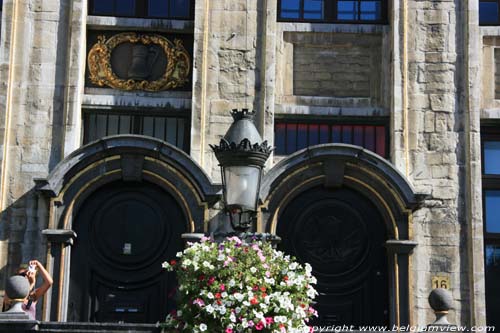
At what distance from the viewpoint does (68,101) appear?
18.0m

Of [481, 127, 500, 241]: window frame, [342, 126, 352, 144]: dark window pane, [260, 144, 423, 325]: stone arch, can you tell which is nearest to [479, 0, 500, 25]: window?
[481, 127, 500, 241]: window frame

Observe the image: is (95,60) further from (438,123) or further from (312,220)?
(438,123)

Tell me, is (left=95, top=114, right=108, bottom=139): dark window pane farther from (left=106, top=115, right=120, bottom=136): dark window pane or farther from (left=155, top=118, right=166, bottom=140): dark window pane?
(left=155, top=118, right=166, bottom=140): dark window pane

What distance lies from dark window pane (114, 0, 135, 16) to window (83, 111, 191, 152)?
1.80m

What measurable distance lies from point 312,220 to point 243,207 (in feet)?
17.1

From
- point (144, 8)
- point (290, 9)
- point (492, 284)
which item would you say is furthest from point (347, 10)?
point (492, 284)

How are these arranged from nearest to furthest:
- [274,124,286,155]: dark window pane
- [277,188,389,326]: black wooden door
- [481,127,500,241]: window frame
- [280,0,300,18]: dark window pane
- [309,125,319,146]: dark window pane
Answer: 1. [277,188,389,326]: black wooden door
2. [481,127,500,241]: window frame
3. [274,124,286,155]: dark window pane
4. [309,125,319,146]: dark window pane
5. [280,0,300,18]: dark window pane

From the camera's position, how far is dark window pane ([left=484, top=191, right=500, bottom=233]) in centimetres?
1819

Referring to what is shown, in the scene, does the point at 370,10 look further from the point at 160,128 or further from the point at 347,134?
the point at 160,128

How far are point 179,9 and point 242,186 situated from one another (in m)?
6.65

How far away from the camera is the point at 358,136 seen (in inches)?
733

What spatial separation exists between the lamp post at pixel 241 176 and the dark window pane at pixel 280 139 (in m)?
5.05

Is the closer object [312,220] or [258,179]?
[258,179]

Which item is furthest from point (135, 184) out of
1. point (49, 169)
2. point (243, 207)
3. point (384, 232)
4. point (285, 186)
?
point (243, 207)
